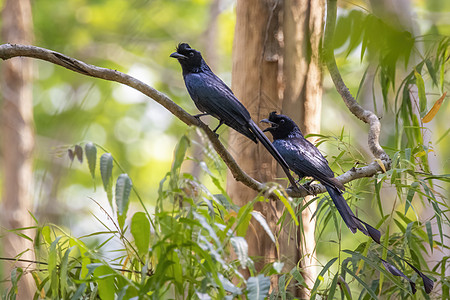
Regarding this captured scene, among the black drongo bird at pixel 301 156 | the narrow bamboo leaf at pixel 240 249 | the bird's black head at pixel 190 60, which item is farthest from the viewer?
the bird's black head at pixel 190 60

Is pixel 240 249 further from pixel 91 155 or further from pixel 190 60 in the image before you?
pixel 190 60

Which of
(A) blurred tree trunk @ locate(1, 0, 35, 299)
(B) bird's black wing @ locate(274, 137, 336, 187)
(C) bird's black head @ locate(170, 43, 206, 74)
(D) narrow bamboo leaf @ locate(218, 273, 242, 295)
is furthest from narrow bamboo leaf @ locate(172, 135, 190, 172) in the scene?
(A) blurred tree trunk @ locate(1, 0, 35, 299)

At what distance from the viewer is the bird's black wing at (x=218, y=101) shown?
8.53 feet

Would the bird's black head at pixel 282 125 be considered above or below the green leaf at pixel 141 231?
above

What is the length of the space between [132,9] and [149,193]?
707 centimetres

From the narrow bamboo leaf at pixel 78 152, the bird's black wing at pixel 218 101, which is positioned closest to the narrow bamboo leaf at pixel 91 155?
the narrow bamboo leaf at pixel 78 152

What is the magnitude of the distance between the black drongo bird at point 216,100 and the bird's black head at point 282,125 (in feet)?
0.83

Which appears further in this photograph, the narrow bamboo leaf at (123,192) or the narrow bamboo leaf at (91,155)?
the narrow bamboo leaf at (91,155)

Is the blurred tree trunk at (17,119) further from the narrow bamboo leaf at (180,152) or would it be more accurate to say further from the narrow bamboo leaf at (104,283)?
the narrow bamboo leaf at (180,152)

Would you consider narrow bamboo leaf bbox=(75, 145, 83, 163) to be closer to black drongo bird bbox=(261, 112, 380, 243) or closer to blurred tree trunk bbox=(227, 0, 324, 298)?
black drongo bird bbox=(261, 112, 380, 243)

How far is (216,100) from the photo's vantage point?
2.73 meters

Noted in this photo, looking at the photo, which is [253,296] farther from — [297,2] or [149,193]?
[149,193]

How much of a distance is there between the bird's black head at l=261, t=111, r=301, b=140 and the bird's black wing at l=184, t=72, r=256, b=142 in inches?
13.8

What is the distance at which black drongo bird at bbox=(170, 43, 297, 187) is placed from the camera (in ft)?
8.43
